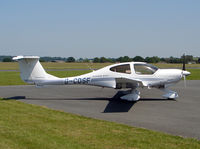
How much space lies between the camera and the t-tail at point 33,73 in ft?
41.9

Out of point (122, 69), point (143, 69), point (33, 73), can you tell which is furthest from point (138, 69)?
point (33, 73)

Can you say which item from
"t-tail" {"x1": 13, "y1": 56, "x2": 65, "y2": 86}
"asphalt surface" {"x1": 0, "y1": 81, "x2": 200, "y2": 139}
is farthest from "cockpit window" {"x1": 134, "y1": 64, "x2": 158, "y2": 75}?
"t-tail" {"x1": 13, "y1": 56, "x2": 65, "y2": 86}

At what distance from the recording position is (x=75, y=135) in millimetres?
6574

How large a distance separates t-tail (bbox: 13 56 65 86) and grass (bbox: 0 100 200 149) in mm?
4372

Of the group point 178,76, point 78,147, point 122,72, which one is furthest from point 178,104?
point 78,147

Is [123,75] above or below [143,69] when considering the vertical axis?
below

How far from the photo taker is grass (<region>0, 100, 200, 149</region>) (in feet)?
18.9

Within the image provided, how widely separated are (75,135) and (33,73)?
23.9ft

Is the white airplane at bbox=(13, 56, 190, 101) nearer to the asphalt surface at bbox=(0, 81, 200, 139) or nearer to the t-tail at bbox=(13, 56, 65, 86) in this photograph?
the t-tail at bbox=(13, 56, 65, 86)

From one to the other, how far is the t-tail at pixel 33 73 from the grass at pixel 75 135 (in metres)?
4.37

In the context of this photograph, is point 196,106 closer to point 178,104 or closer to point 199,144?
point 178,104

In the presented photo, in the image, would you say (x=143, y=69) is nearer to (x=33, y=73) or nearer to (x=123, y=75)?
(x=123, y=75)

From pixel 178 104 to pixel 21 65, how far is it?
821cm

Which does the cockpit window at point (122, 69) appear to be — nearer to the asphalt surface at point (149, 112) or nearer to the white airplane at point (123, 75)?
the white airplane at point (123, 75)
